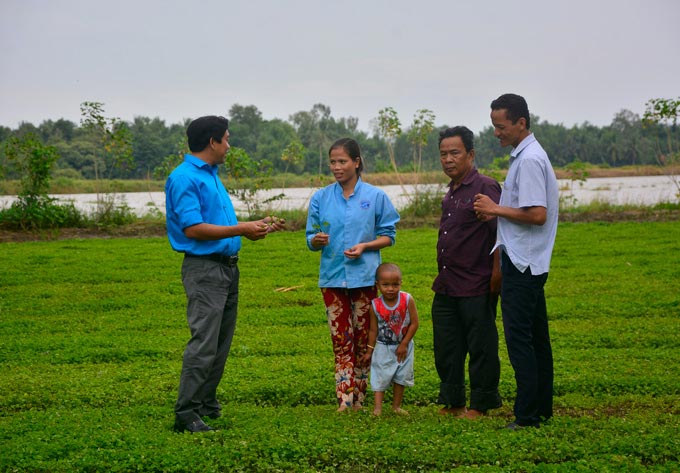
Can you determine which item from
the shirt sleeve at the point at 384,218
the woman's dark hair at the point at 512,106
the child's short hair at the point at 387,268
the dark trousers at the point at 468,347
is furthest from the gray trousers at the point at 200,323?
the woman's dark hair at the point at 512,106

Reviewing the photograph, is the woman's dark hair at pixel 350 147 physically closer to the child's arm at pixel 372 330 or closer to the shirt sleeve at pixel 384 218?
the shirt sleeve at pixel 384 218

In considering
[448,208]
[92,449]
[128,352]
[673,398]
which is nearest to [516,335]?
[448,208]

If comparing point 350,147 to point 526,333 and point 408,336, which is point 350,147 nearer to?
point 408,336

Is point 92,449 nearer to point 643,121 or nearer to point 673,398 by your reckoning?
point 673,398

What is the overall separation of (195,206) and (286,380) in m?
2.61

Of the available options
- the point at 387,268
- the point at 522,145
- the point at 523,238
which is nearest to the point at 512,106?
the point at 522,145

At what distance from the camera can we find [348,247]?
667cm

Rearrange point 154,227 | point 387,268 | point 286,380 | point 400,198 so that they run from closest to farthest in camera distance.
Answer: point 387,268 → point 286,380 → point 154,227 → point 400,198

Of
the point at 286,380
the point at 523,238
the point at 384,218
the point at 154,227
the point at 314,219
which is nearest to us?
the point at 523,238

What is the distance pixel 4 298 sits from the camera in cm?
1250

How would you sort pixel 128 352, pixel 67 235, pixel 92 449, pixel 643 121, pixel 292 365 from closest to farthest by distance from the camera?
pixel 92 449 → pixel 292 365 → pixel 128 352 → pixel 67 235 → pixel 643 121

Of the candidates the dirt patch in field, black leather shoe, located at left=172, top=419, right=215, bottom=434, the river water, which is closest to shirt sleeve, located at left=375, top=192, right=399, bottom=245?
black leather shoe, located at left=172, top=419, right=215, bottom=434

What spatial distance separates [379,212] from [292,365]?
2.53 metres

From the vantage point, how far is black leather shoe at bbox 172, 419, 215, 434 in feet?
20.0
